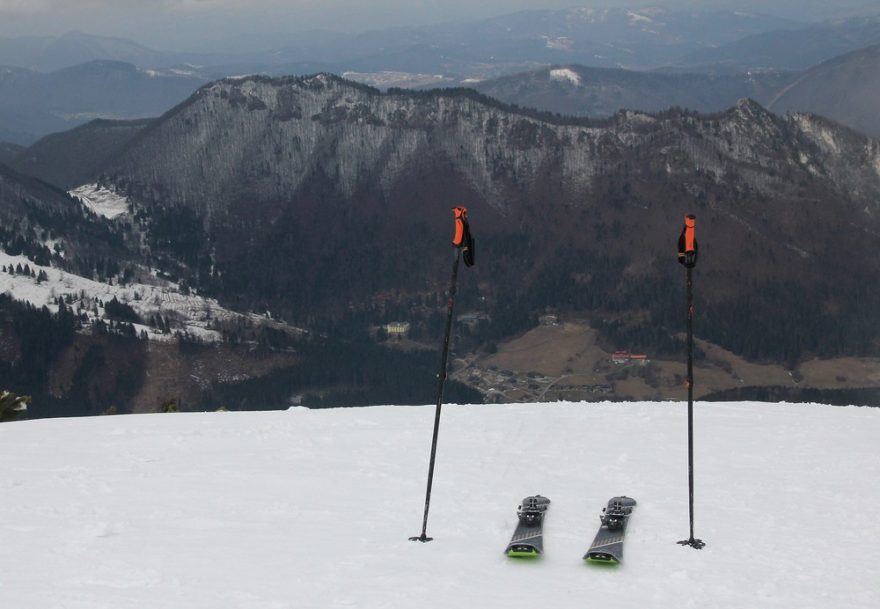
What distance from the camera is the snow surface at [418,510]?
17.4 metres

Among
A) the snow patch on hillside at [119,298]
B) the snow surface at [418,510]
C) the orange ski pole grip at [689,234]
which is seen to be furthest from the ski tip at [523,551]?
the snow patch on hillside at [119,298]

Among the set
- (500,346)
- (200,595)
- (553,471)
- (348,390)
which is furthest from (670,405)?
(500,346)

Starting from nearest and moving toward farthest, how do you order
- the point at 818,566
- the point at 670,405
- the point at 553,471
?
1. the point at 818,566
2. the point at 553,471
3. the point at 670,405

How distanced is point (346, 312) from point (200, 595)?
178962 mm

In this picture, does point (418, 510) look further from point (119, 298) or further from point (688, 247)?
point (119, 298)

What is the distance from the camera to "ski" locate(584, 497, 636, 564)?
1906 cm

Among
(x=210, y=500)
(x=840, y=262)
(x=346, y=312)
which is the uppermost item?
(x=210, y=500)

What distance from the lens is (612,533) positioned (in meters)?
20.5

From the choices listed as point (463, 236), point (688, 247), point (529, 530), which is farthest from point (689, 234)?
point (529, 530)

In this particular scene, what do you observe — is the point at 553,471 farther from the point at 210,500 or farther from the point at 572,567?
the point at 210,500

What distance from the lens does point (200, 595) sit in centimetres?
1664

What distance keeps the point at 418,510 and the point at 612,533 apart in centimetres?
481

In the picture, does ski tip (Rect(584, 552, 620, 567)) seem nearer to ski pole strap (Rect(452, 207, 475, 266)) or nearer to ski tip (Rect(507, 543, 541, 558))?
ski tip (Rect(507, 543, 541, 558))

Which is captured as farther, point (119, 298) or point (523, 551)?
point (119, 298)
